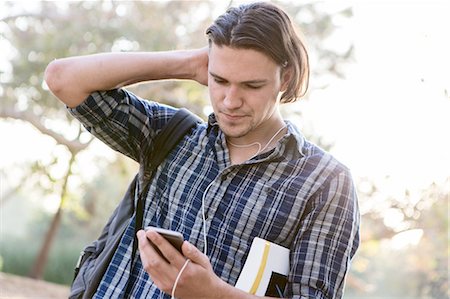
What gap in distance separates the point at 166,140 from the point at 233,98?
259 mm

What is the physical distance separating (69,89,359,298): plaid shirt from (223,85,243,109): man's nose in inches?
5.6

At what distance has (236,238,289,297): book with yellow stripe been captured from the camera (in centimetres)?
188

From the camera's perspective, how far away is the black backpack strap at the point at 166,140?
2082 millimetres

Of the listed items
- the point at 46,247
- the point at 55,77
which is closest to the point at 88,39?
the point at 46,247

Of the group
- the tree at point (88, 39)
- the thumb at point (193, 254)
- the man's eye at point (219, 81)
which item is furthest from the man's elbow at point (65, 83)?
the tree at point (88, 39)

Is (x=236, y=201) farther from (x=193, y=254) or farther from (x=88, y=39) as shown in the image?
(x=88, y=39)

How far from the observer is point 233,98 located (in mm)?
1955

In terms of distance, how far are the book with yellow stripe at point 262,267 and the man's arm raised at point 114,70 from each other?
521 millimetres

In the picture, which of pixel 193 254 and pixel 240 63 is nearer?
pixel 193 254

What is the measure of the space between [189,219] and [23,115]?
27.0 feet

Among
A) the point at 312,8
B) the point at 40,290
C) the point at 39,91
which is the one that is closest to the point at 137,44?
the point at 39,91

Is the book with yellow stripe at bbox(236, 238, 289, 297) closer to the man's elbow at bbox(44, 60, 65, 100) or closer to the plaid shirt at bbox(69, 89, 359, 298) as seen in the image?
the plaid shirt at bbox(69, 89, 359, 298)

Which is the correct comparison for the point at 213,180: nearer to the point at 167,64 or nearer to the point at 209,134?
the point at 209,134

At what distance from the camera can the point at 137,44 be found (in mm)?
9156
